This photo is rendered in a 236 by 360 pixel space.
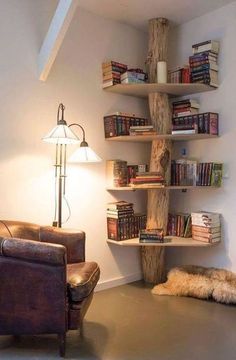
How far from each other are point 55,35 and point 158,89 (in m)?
1.19

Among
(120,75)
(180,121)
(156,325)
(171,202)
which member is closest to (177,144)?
(180,121)

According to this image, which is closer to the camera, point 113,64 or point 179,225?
point 113,64

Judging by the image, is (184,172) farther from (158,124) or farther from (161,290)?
(161,290)

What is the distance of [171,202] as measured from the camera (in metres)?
4.09

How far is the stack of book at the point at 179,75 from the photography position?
11.8ft

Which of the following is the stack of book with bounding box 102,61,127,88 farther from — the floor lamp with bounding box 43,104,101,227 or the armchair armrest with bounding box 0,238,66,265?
the armchair armrest with bounding box 0,238,66,265

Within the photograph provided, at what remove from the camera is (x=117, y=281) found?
378 centimetres

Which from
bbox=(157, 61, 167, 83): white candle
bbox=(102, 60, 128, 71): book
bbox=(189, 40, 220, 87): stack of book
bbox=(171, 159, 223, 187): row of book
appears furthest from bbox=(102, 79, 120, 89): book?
bbox=(171, 159, 223, 187): row of book

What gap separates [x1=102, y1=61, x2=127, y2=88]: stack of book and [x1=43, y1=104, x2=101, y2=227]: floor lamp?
555mm

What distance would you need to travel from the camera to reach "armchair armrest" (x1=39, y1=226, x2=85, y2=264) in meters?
2.85

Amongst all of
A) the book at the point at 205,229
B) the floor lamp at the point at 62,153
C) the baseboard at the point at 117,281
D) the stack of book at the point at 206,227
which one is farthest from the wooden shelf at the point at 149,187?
the baseboard at the point at 117,281

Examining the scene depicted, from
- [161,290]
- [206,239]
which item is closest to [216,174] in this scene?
[206,239]

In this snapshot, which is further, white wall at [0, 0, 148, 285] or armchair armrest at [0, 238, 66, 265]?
white wall at [0, 0, 148, 285]

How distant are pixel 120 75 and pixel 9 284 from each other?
2305mm
